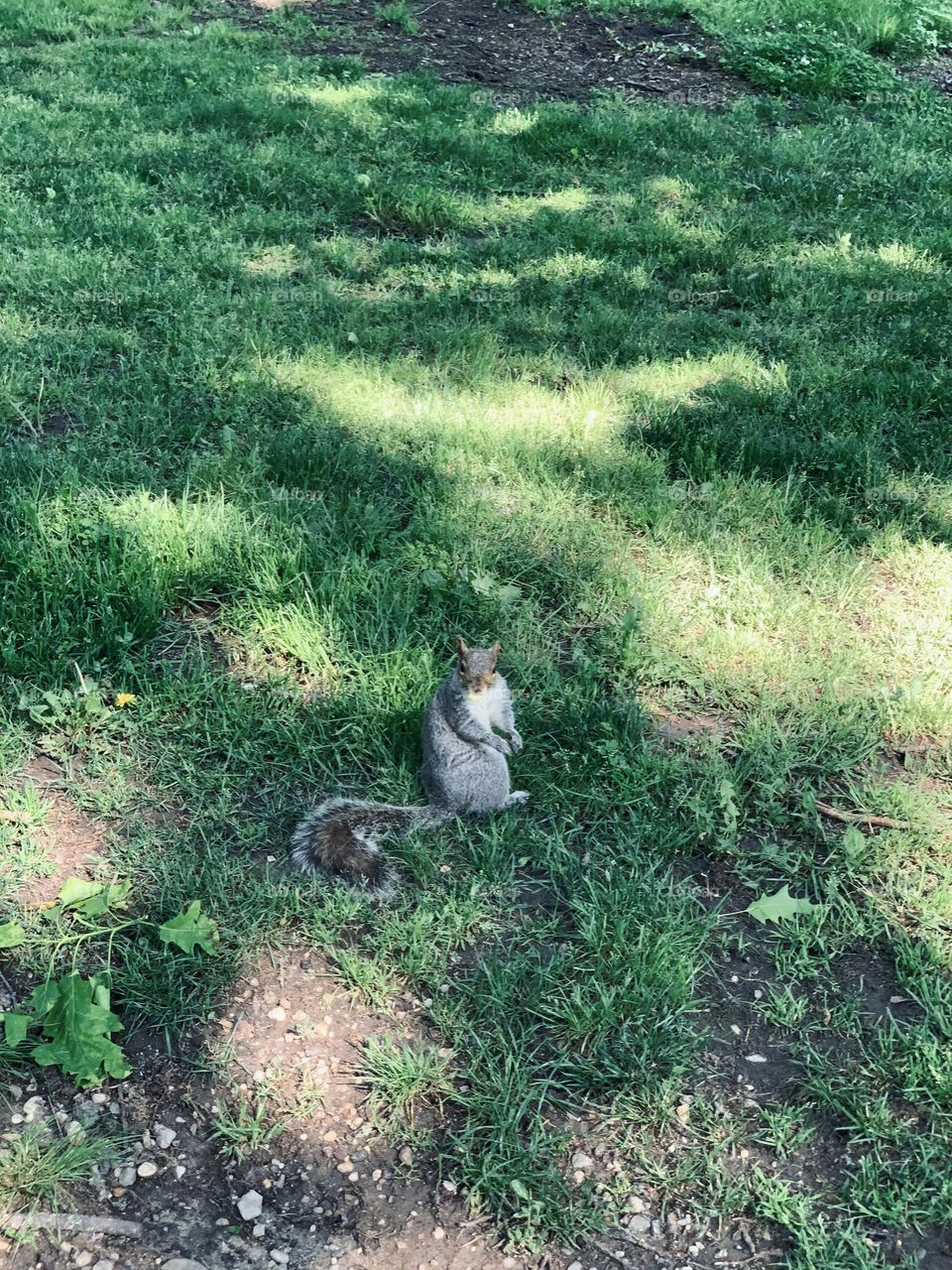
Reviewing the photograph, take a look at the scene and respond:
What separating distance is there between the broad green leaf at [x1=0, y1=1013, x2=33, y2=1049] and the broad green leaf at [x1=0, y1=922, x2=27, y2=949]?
231 mm

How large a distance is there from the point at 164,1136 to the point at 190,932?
446 mm

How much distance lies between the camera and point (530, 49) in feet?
30.1

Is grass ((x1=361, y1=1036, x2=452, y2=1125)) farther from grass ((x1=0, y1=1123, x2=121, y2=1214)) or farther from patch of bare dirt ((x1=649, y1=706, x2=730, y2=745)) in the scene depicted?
patch of bare dirt ((x1=649, y1=706, x2=730, y2=745))

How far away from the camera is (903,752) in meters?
3.15

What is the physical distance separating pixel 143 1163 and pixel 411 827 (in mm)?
985

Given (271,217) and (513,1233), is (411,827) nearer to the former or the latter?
(513,1233)

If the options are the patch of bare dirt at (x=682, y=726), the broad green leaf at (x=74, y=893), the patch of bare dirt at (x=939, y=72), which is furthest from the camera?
the patch of bare dirt at (x=939, y=72)

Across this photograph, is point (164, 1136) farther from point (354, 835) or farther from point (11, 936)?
point (354, 835)

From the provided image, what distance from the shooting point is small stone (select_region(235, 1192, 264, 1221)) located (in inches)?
82.4

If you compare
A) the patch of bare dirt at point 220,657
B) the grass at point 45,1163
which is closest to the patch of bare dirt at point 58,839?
Answer: the patch of bare dirt at point 220,657

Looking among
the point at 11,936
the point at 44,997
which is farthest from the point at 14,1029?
the point at 11,936

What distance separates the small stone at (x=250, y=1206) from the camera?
2.09m

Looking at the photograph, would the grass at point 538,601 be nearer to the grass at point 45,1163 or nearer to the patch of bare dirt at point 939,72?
the grass at point 45,1163

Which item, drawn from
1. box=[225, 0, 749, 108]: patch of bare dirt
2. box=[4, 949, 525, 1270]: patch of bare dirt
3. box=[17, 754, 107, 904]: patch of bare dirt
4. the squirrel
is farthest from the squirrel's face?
box=[225, 0, 749, 108]: patch of bare dirt
